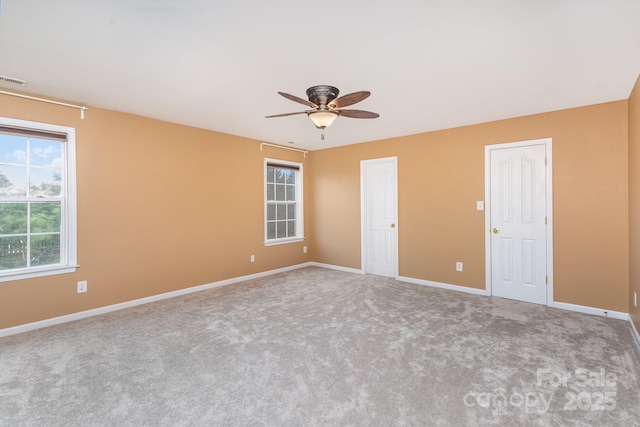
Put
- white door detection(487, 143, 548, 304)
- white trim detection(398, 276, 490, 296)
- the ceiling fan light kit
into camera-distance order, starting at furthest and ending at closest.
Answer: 1. white trim detection(398, 276, 490, 296)
2. white door detection(487, 143, 548, 304)
3. the ceiling fan light kit

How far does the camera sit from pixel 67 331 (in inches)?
119

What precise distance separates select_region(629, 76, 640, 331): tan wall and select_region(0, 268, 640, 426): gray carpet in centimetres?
43

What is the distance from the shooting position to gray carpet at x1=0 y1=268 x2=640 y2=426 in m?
1.83

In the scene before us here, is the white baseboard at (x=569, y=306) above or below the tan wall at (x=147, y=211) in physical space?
below

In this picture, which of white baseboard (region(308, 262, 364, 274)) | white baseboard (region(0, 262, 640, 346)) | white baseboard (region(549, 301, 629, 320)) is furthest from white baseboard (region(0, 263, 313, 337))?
white baseboard (region(549, 301, 629, 320))

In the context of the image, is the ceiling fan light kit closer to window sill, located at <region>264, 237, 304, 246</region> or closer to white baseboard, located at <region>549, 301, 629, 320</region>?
window sill, located at <region>264, 237, 304, 246</region>

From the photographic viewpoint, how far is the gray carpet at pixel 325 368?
1.83m

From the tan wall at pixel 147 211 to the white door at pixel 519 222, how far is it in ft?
11.7

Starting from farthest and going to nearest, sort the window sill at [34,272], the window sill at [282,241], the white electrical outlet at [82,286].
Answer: the window sill at [282,241]
the white electrical outlet at [82,286]
the window sill at [34,272]

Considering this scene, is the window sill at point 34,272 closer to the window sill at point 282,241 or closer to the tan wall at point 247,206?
the tan wall at point 247,206

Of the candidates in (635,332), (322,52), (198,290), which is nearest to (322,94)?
(322,52)

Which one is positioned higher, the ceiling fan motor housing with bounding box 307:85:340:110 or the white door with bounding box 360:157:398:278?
the ceiling fan motor housing with bounding box 307:85:340:110

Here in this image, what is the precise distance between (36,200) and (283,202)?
11.4 feet

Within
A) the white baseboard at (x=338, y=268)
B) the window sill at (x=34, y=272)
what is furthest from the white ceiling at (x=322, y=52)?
the white baseboard at (x=338, y=268)
